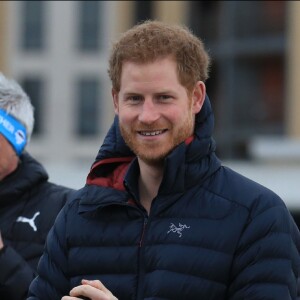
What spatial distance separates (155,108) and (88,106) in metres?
33.2

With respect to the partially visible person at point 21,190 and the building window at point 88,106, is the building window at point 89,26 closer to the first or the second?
the building window at point 88,106

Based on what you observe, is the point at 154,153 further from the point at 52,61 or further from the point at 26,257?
the point at 52,61

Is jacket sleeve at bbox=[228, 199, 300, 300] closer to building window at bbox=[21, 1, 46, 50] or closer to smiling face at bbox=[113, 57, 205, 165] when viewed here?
smiling face at bbox=[113, 57, 205, 165]

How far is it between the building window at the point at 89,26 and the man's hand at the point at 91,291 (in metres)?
32.8

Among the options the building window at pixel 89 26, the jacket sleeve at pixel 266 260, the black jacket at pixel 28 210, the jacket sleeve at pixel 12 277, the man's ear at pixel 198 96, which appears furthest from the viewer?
the building window at pixel 89 26

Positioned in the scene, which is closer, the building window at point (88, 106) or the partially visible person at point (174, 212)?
the partially visible person at point (174, 212)

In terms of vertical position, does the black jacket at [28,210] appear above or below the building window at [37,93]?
above

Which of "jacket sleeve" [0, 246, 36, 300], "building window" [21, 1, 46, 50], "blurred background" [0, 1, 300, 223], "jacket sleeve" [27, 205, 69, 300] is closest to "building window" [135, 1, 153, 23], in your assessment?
"blurred background" [0, 1, 300, 223]

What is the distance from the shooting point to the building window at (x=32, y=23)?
3609cm

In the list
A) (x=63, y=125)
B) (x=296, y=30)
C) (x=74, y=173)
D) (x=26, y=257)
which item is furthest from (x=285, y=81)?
(x=26, y=257)

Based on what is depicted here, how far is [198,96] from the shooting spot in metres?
2.79

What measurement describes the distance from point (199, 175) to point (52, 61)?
33964 mm

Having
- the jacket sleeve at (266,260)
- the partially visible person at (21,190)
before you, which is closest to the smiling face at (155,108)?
the jacket sleeve at (266,260)

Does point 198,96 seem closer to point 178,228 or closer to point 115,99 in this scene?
point 115,99
